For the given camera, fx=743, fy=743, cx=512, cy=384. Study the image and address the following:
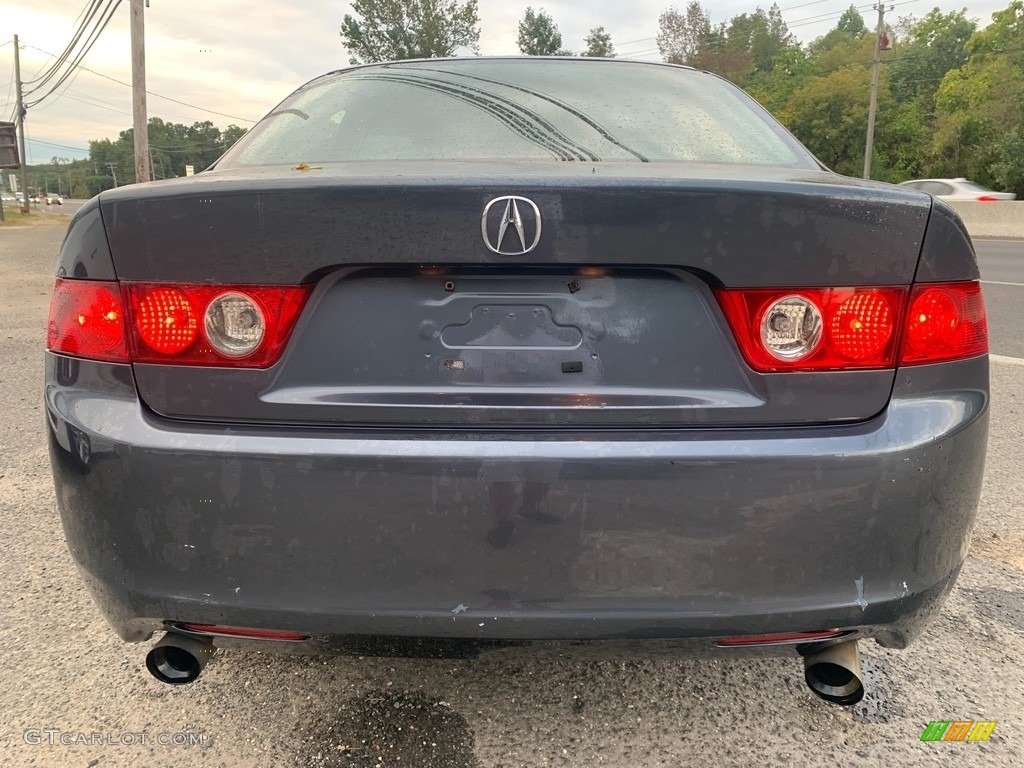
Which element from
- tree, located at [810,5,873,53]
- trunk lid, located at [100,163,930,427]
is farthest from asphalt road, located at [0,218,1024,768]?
tree, located at [810,5,873,53]

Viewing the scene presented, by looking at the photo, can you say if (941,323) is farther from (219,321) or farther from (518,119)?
(219,321)

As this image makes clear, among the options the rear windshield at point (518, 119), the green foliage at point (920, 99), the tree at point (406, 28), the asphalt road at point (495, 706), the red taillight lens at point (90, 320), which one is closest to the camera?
the red taillight lens at point (90, 320)

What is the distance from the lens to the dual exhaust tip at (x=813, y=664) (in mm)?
1516

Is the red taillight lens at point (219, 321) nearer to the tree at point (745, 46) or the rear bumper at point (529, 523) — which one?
the rear bumper at point (529, 523)

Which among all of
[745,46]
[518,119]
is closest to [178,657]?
[518,119]

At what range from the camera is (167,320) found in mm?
1391

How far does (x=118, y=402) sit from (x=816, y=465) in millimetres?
1301

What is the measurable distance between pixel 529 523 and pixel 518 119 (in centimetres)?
127

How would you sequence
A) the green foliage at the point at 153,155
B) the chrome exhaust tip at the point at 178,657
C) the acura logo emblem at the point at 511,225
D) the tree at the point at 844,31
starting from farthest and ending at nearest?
the tree at the point at 844,31 < the green foliage at the point at 153,155 < the chrome exhaust tip at the point at 178,657 < the acura logo emblem at the point at 511,225

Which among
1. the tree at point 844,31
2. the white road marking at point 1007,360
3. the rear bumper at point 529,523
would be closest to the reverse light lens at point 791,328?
the rear bumper at point 529,523

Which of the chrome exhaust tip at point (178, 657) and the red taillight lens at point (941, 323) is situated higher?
the red taillight lens at point (941, 323)

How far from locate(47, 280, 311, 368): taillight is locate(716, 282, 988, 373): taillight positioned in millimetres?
827

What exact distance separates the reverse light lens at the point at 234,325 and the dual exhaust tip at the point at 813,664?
0.61 metres

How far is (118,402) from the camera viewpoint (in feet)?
4.65
